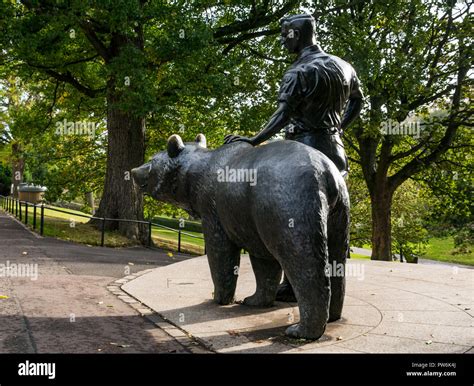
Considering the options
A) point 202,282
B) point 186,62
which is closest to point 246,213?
point 202,282

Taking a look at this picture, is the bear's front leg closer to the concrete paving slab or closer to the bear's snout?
the concrete paving slab

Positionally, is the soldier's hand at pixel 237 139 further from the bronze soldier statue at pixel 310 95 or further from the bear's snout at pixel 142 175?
the bear's snout at pixel 142 175

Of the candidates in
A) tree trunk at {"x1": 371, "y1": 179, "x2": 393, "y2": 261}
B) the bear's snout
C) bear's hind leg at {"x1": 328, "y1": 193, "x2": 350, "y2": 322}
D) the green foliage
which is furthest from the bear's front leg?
the green foliage

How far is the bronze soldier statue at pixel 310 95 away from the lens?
5637 millimetres

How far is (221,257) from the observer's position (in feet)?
20.4

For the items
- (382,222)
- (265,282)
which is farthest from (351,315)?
(382,222)

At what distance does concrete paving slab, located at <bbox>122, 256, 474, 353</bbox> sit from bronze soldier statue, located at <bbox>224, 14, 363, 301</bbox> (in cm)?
181

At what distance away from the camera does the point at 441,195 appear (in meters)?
21.0

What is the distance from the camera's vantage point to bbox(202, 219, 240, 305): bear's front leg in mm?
6188

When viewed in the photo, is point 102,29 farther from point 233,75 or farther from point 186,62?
point 233,75

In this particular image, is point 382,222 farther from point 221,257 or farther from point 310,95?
point 310,95

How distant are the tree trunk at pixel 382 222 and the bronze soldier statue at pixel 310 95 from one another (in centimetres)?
1335

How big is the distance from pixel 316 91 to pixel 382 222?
1426 centimetres
